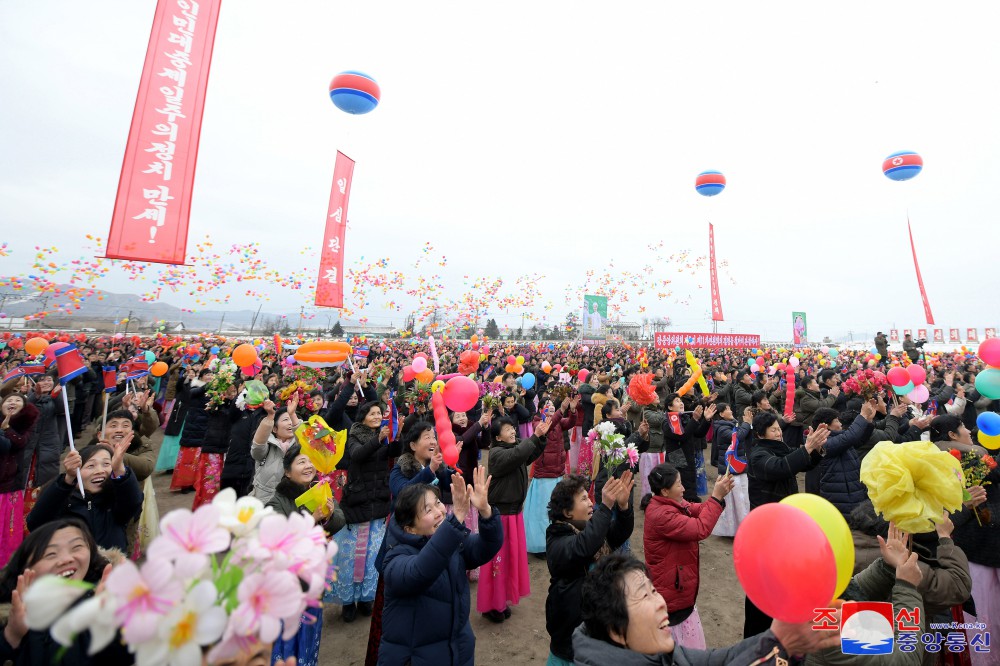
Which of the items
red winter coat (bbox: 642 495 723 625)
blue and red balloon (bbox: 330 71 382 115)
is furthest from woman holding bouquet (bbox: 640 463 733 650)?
blue and red balloon (bbox: 330 71 382 115)

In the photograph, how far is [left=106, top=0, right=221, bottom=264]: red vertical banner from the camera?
5172mm

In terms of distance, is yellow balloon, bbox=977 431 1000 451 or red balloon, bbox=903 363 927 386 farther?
red balloon, bbox=903 363 927 386

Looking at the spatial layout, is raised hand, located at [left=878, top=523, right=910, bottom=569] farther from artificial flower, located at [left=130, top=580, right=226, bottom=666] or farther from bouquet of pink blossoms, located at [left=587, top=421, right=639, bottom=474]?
artificial flower, located at [left=130, top=580, right=226, bottom=666]

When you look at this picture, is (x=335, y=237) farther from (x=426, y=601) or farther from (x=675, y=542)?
(x=675, y=542)

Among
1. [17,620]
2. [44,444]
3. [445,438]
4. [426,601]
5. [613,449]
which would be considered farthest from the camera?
[44,444]

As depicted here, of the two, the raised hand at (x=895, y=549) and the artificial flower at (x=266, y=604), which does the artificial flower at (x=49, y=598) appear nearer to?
the artificial flower at (x=266, y=604)

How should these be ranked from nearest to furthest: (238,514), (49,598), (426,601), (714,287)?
(49,598), (238,514), (426,601), (714,287)

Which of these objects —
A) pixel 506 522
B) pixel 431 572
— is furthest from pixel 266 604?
pixel 506 522

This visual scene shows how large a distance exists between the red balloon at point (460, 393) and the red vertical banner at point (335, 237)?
8.08 meters

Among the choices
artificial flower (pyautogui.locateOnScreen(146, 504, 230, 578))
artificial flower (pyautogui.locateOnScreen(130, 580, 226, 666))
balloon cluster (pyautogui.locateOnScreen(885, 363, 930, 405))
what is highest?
balloon cluster (pyautogui.locateOnScreen(885, 363, 930, 405))

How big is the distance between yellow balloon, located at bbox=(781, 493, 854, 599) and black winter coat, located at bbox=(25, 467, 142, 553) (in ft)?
12.7

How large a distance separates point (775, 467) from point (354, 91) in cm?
972

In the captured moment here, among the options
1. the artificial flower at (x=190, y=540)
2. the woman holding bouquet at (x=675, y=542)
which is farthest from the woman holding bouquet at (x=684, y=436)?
the artificial flower at (x=190, y=540)

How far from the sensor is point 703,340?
92.8ft
